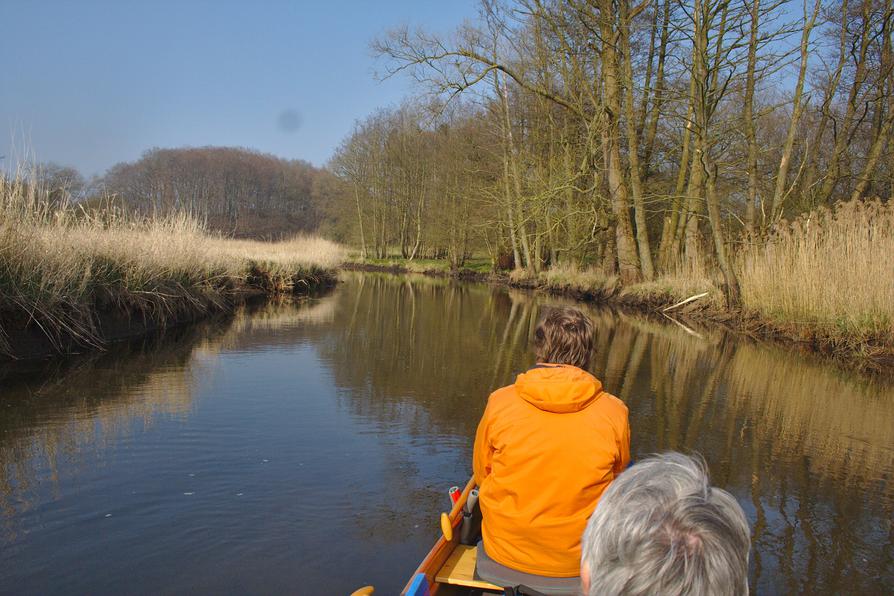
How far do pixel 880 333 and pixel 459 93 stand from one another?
10.6 meters

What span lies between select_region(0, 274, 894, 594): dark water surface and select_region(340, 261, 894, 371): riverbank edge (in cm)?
67

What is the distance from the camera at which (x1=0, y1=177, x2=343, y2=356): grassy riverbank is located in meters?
7.30

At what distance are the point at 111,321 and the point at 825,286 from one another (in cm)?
1084

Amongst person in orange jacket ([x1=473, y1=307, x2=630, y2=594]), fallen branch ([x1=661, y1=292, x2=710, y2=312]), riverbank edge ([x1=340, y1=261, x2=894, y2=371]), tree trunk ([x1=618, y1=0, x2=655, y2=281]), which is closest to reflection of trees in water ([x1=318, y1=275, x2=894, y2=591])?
riverbank edge ([x1=340, y1=261, x2=894, y2=371])

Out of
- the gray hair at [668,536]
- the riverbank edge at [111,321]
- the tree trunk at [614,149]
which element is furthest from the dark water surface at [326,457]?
the tree trunk at [614,149]

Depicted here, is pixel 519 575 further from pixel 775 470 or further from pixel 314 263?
pixel 314 263

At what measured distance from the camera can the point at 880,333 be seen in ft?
31.5

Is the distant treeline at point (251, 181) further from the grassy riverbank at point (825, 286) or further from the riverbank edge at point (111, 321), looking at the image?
the grassy riverbank at point (825, 286)

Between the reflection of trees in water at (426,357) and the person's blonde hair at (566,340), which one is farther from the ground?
the person's blonde hair at (566,340)

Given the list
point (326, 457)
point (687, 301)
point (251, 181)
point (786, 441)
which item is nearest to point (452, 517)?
point (326, 457)

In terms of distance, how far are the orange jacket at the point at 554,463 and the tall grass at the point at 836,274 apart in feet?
29.1

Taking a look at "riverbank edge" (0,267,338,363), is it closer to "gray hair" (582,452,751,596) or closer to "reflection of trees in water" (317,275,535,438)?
"reflection of trees in water" (317,275,535,438)

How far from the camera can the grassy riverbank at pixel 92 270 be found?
23.9ft

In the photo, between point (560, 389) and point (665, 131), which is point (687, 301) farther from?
point (560, 389)
